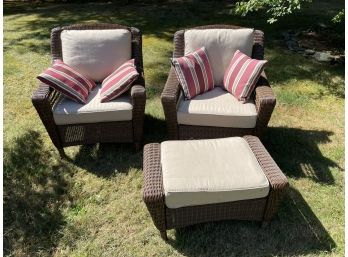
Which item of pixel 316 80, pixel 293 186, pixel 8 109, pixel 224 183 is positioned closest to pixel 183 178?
pixel 224 183

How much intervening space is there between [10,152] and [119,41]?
5.49 ft

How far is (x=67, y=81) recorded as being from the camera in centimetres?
362

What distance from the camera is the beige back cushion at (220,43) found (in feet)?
12.7

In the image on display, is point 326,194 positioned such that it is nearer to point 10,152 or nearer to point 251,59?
point 251,59

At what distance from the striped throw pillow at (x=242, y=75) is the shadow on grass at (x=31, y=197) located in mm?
1892

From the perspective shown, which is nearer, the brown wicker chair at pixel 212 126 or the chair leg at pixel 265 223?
the chair leg at pixel 265 223

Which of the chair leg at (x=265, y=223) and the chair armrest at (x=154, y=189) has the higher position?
the chair armrest at (x=154, y=189)

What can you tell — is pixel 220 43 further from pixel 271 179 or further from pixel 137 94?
pixel 271 179

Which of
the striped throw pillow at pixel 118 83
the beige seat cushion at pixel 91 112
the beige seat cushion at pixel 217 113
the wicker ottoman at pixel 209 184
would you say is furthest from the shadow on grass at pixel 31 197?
the beige seat cushion at pixel 217 113

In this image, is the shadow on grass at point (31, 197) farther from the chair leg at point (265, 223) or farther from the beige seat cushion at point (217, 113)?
the chair leg at point (265, 223)

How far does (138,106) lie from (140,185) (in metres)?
0.76

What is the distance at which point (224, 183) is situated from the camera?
2594mm

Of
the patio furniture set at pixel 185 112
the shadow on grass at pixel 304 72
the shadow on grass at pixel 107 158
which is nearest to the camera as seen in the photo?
the patio furniture set at pixel 185 112

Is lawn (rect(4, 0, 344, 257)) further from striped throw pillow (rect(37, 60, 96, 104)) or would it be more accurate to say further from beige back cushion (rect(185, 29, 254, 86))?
beige back cushion (rect(185, 29, 254, 86))
